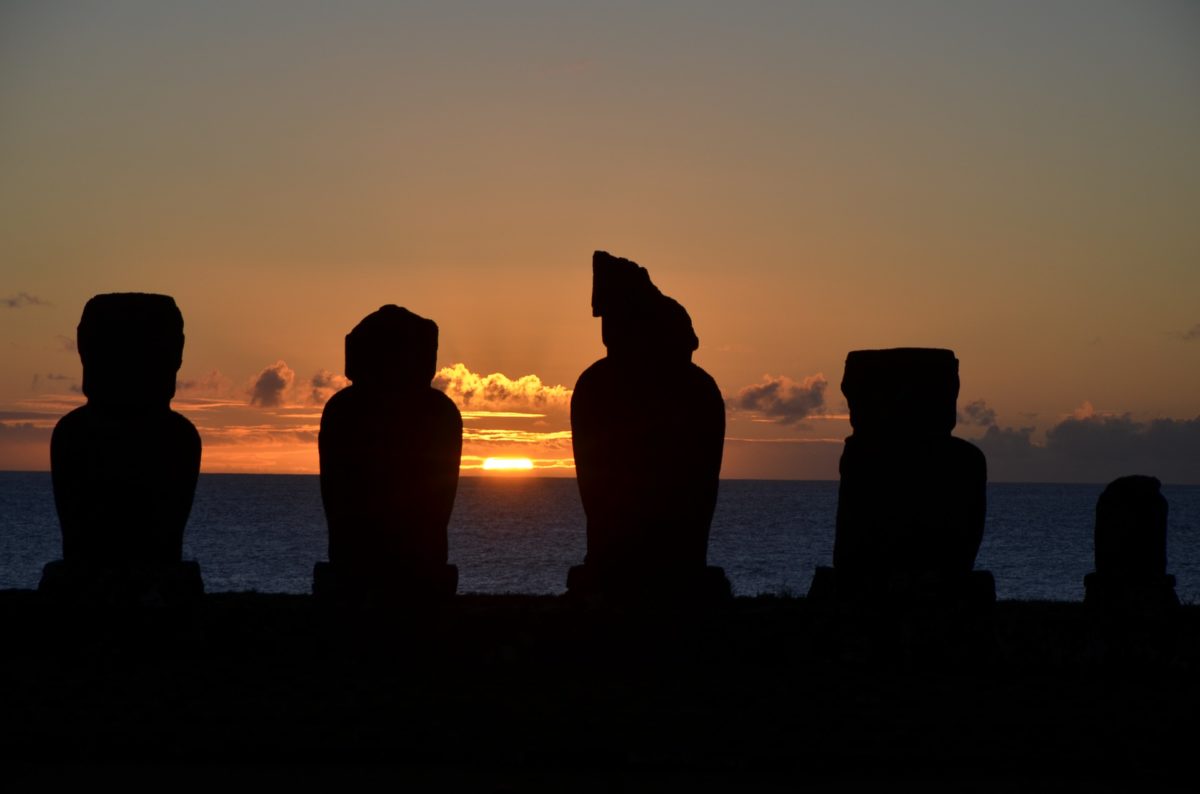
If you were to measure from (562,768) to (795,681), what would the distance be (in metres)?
3.24

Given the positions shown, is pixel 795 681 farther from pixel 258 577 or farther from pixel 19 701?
pixel 258 577

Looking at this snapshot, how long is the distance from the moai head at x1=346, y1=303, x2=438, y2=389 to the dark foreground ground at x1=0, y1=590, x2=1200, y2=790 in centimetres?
215

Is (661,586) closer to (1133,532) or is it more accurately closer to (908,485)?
(908,485)

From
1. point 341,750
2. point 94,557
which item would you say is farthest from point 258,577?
point 341,750

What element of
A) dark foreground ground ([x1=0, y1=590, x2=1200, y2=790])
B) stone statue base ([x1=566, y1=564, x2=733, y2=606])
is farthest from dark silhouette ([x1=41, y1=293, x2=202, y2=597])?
stone statue base ([x1=566, y1=564, x2=733, y2=606])

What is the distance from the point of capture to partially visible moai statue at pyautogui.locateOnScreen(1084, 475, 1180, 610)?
47.8ft

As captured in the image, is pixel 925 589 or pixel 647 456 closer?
pixel 925 589

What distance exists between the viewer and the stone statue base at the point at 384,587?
1346 centimetres

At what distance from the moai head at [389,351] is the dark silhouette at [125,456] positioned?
162 cm

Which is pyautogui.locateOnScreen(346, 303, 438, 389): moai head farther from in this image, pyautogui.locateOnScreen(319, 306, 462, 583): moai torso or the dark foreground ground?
the dark foreground ground

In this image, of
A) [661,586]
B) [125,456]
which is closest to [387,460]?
[125,456]

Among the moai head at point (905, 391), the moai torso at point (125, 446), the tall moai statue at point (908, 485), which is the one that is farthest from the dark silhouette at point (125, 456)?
the moai head at point (905, 391)

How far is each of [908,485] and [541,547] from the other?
222ft

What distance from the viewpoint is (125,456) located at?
13.6 meters
